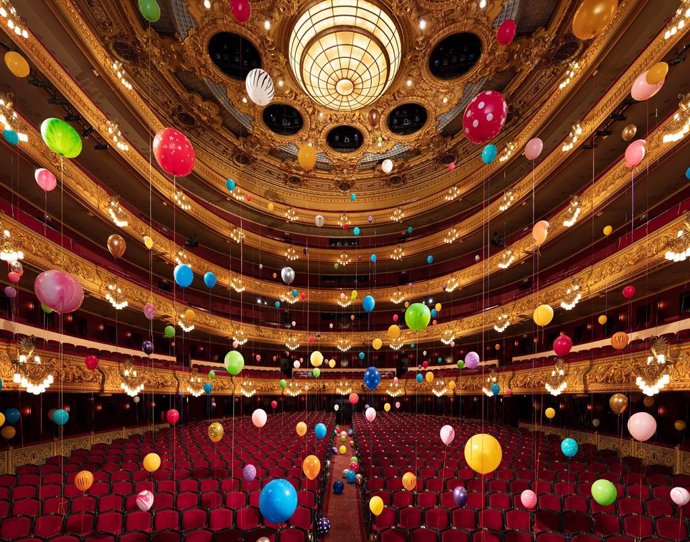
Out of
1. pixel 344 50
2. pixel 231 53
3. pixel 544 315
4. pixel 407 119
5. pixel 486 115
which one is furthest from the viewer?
pixel 407 119

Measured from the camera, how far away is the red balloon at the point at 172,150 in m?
4.21

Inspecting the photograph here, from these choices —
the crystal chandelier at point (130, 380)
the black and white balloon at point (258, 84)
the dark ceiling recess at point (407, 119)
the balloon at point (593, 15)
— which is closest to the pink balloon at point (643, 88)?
the balloon at point (593, 15)

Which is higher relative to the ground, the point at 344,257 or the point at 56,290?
the point at 344,257

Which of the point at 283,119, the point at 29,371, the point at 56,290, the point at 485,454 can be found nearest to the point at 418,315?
the point at 485,454

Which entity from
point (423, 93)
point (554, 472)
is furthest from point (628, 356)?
point (423, 93)

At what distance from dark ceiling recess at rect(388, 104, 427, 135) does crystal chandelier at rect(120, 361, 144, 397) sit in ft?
44.0

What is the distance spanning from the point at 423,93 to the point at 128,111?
10.4 metres

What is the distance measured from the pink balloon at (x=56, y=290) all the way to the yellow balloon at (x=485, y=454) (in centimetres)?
422

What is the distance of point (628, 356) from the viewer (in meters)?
8.02

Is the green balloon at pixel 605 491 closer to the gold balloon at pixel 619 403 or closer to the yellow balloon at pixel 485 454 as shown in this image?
the yellow balloon at pixel 485 454

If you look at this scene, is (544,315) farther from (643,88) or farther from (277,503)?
(277,503)

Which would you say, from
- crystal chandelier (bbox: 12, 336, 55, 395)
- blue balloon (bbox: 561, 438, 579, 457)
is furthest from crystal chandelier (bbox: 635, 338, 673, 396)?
crystal chandelier (bbox: 12, 336, 55, 395)

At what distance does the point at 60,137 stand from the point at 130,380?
708 cm

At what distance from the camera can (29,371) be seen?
602 cm
